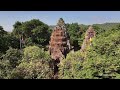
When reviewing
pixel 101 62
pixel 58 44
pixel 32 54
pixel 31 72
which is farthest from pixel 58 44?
pixel 101 62

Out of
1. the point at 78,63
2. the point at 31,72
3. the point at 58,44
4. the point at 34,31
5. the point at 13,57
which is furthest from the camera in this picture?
the point at 34,31

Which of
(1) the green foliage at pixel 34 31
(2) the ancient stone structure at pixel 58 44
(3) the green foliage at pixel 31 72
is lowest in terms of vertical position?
(3) the green foliage at pixel 31 72

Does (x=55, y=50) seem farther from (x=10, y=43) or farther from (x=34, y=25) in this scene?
(x=34, y=25)

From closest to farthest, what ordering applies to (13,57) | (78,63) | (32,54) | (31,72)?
(31,72), (78,63), (13,57), (32,54)

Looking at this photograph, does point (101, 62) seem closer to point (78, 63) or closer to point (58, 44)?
point (78, 63)

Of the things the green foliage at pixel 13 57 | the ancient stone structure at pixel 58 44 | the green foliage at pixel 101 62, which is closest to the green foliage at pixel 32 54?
the green foliage at pixel 13 57

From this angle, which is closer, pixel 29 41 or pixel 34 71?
pixel 34 71

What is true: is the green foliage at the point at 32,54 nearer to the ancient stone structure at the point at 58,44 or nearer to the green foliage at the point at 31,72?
the green foliage at the point at 31,72

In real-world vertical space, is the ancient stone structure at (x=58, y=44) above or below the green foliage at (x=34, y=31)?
below

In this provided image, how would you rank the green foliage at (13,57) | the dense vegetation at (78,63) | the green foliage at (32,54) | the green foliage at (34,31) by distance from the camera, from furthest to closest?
the green foliage at (34,31)
the green foliage at (32,54)
the green foliage at (13,57)
the dense vegetation at (78,63)
